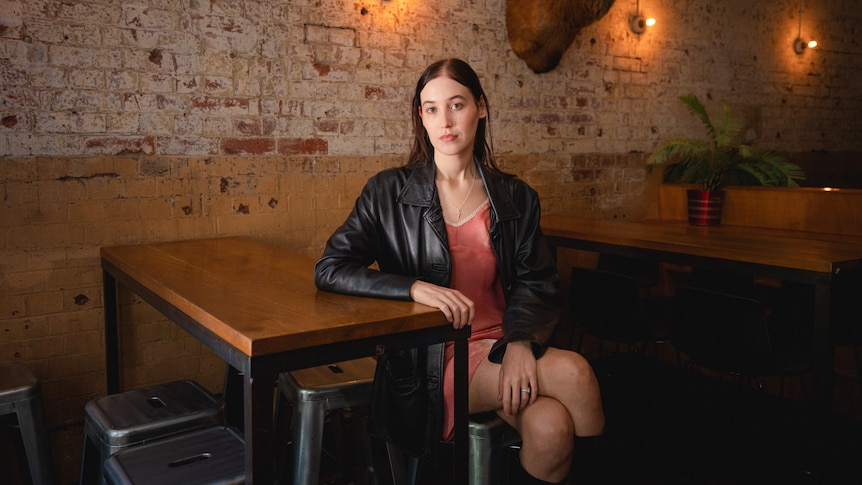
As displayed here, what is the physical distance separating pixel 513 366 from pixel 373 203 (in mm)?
663

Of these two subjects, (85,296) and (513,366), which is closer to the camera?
(513,366)

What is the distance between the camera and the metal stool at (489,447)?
1.95m

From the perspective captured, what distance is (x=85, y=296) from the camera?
3.05m

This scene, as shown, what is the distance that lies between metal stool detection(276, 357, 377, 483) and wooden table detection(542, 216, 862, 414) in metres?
1.65

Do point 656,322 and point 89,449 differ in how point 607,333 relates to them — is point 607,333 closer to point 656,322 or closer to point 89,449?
point 656,322

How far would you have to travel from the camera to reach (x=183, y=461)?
6.28 feet

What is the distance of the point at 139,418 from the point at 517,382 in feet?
3.79

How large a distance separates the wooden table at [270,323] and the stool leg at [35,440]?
51 cm

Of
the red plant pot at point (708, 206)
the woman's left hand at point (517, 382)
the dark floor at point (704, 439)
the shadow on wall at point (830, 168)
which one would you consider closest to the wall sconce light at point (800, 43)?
the shadow on wall at point (830, 168)

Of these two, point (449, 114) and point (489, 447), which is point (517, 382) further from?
point (449, 114)

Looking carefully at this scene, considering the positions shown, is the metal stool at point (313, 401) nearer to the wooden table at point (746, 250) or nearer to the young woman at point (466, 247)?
the young woman at point (466, 247)

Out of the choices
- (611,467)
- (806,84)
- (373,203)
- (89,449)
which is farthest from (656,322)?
(806,84)

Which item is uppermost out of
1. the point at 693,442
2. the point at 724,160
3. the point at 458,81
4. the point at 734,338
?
the point at 458,81

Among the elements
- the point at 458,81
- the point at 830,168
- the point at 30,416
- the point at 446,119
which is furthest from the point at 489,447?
the point at 830,168
